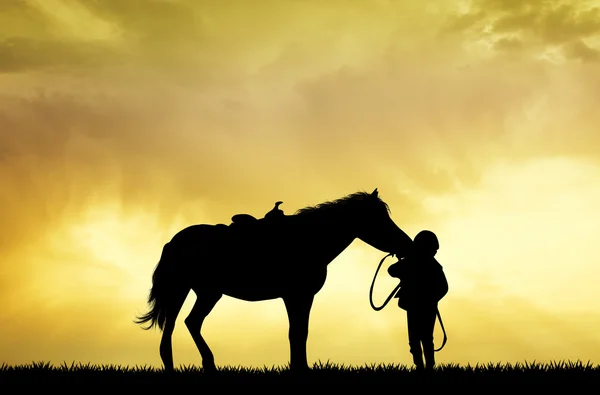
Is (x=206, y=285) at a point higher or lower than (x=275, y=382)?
higher

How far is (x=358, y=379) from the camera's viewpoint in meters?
9.81

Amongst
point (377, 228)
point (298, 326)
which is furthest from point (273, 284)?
point (377, 228)

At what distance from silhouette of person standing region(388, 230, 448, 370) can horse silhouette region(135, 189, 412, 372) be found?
590 millimetres

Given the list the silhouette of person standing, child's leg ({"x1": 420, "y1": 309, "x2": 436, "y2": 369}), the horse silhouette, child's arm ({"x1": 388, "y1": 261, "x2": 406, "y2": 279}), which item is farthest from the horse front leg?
child's leg ({"x1": 420, "y1": 309, "x2": 436, "y2": 369})

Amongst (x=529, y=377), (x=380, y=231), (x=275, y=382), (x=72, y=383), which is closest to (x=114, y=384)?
(x=72, y=383)

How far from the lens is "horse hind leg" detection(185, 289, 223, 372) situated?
11841mm

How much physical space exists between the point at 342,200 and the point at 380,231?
799 mm

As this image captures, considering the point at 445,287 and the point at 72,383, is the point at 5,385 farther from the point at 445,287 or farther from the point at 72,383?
the point at 445,287

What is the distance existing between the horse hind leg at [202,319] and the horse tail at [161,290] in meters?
0.48

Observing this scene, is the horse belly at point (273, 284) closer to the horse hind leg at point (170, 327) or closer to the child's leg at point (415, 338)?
the horse hind leg at point (170, 327)

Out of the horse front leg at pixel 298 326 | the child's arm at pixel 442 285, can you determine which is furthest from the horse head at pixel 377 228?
the horse front leg at pixel 298 326

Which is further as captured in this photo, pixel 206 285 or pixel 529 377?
pixel 206 285

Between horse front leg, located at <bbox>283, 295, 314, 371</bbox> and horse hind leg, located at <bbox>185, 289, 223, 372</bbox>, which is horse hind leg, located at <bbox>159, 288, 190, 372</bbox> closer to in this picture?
horse hind leg, located at <bbox>185, 289, 223, 372</bbox>

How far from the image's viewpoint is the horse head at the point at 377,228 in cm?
1187
